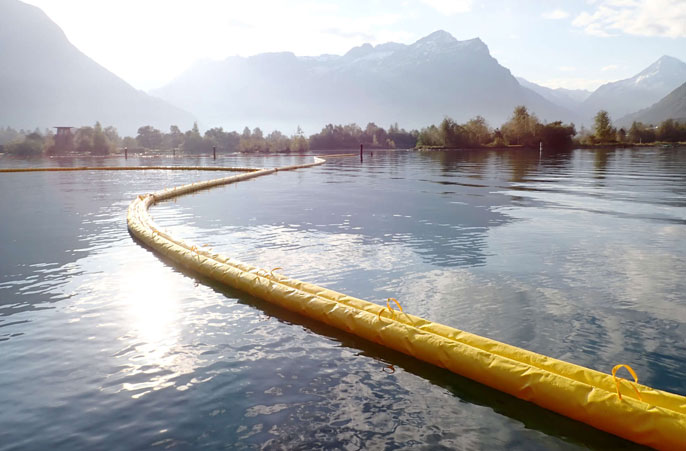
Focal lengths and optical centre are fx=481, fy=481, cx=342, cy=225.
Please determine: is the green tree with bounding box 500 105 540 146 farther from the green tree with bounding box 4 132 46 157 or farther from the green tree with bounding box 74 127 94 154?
the green tree with bounding box 4 132 46 157

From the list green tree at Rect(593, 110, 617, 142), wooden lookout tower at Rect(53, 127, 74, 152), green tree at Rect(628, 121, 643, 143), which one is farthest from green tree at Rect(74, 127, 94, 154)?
green tree at Rect(628, 121, 643, 143)

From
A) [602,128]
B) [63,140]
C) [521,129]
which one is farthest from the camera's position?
[63,140]

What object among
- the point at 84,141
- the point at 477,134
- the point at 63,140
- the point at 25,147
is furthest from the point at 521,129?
the point at 25,147

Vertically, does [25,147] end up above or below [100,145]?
below

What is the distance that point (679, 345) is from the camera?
8.38 meters

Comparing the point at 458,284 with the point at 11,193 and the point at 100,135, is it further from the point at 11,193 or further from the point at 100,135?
the point at 100,135

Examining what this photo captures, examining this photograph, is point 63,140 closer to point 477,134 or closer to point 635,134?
point 477,134

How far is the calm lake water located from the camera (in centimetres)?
624

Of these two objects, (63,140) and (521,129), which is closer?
(521,129)

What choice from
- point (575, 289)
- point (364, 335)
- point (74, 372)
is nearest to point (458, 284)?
point (575, 289)

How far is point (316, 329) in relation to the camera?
31.1 feet

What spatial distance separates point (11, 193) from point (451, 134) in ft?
516

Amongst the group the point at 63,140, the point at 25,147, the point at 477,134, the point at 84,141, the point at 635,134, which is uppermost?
the point at 63,140

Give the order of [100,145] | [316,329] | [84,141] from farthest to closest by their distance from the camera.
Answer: [84,141], [100,145], [316,329]
